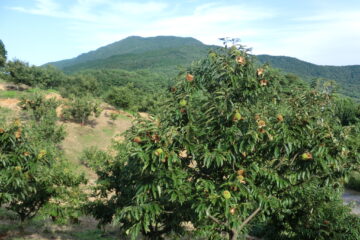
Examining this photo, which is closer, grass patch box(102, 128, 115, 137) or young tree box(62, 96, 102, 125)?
young tree box(62, 96, 102, 125)

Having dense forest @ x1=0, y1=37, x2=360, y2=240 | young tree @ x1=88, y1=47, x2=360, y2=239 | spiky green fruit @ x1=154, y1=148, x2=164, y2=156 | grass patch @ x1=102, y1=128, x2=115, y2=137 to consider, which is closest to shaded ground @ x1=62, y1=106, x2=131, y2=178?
grass patch @ x1=102, y1=128, x2=115, y2=137

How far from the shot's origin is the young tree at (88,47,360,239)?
18.5 ft

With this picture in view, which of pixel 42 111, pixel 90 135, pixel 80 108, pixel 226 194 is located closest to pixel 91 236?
pixel 226 194

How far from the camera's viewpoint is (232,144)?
590 cm

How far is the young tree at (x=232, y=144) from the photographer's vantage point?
563cm

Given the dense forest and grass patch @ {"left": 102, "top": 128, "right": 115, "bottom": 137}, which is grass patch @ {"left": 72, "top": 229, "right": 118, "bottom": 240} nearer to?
the dense forest

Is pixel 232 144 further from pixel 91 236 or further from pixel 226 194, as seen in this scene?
pixel 91 236

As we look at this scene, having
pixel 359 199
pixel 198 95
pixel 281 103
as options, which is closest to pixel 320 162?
pixel 281 103

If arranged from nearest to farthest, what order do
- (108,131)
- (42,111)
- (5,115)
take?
(5,115)
(42,111)
(108,131)

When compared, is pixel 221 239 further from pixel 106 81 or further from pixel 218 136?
pixel 106 81

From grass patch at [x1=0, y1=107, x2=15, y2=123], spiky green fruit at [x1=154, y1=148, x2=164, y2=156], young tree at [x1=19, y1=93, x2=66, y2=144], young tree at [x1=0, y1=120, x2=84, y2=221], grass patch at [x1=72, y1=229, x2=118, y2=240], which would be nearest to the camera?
spiky green fruit at [x1=154, y1=148, x2=164, y2=156]

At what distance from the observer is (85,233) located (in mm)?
14352

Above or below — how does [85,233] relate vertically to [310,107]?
below

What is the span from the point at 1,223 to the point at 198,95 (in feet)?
41.9
